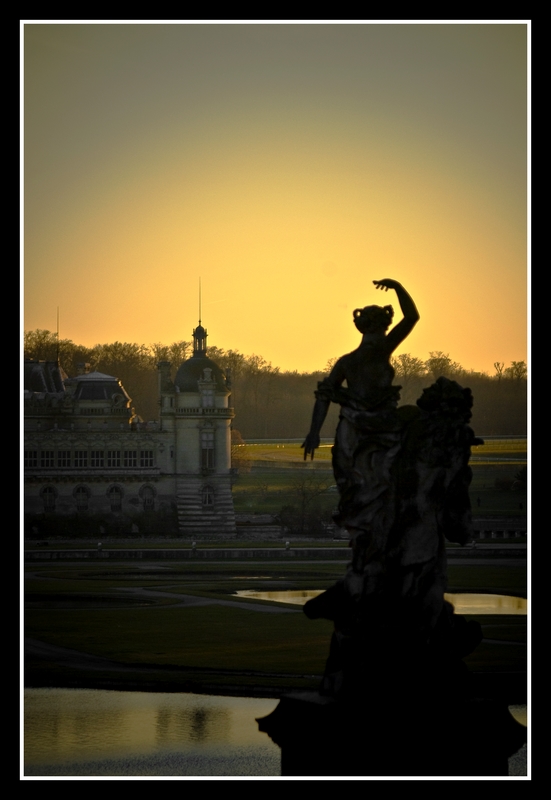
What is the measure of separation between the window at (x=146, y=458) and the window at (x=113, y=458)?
1299 mm

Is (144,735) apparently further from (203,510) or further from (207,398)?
(207,398)

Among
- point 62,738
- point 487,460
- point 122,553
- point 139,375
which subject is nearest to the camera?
point 62,738

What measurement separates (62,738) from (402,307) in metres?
5.37

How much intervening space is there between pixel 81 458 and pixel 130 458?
2.80 metres

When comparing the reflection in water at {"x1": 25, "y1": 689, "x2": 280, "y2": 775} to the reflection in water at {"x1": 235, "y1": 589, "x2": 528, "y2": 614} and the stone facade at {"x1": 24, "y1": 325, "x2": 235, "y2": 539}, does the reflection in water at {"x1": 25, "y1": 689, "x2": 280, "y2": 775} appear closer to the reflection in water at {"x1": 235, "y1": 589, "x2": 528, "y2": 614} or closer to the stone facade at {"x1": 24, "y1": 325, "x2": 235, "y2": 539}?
the reflection in water at {"x1": 235, "y1": 589, "x2": 528, "y2": 614}

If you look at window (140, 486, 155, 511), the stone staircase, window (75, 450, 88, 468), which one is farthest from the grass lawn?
window (75, 450, 88, 468)

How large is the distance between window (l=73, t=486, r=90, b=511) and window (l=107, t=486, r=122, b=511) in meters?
1.24

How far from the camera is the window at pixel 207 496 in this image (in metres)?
67.2

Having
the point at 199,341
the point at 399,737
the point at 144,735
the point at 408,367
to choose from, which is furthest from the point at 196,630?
the point at 199,341

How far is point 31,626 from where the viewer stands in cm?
2261

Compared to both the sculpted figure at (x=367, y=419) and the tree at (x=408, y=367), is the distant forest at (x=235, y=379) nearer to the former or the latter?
the tree at (x=408, y=367)
